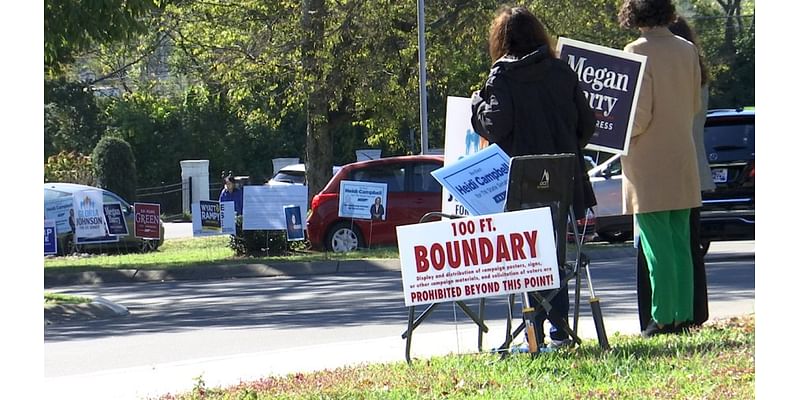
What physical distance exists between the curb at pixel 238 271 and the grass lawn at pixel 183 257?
38 cm

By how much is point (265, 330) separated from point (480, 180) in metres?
4.07

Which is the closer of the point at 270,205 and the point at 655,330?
the point at 655,330

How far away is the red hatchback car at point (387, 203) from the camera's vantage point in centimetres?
2061

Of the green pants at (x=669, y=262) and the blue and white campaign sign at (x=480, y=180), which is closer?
the blue and white campaign sign at (x=480, y=180)

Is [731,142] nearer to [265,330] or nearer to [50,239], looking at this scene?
[265,330]

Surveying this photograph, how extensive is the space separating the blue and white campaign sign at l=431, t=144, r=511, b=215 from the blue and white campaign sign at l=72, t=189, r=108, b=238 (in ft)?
57.2

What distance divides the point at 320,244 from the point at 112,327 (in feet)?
29.2

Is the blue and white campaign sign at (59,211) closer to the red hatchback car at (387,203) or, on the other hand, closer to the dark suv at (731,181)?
the red hatchback car at (387,203)

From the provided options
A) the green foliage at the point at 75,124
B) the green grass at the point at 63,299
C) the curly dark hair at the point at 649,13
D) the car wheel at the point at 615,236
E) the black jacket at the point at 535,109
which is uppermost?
the green foliage at the point at 75,124

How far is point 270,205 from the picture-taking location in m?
20.4

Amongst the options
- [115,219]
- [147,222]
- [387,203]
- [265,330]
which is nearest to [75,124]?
[115,219]

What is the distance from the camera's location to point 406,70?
86.9ft

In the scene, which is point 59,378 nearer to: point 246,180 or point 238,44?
point 238,44

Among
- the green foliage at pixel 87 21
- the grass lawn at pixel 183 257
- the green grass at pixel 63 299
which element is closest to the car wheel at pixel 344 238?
the grass lawn at pixel 183 257
